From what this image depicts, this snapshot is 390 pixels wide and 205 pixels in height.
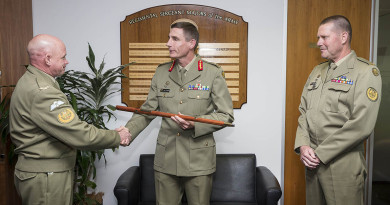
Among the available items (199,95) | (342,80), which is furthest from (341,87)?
(199,95)

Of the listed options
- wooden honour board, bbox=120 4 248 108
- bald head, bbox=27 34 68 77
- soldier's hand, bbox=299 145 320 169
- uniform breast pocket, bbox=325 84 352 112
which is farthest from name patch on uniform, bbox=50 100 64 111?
uniform breast pocket, bbox=325 84 352 112

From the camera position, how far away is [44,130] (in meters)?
1.78

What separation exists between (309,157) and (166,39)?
5.94 ft

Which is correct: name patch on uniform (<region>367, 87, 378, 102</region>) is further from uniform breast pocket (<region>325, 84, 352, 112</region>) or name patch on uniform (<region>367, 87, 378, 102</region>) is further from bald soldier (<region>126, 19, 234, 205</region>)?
Result: bald soldier (<region>126, 19, 234, 205</region>)

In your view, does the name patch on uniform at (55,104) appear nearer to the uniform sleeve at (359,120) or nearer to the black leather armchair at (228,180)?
the black leather armchair at (228,180)

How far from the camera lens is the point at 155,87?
2428 mm

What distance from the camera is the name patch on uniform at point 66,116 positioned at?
1.77 metres

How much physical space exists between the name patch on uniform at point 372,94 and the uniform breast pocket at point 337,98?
120 mm

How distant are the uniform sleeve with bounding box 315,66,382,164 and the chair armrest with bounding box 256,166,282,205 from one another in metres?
0.65

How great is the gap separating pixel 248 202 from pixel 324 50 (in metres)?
1.63

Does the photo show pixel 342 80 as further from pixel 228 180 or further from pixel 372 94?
pixel 228 180

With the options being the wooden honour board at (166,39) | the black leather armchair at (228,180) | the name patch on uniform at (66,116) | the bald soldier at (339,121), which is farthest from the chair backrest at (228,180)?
the name patch on uniform at (66,116)

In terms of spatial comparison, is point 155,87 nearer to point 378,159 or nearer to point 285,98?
point 285,98

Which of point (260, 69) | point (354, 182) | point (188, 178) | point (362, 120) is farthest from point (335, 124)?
point (260, 69)
